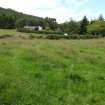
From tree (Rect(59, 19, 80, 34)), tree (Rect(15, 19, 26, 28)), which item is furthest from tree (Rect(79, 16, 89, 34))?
tree (Rect(15, 19, 26, 28))

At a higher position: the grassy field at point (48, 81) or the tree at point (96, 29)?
the grassy field at point (48, 81)

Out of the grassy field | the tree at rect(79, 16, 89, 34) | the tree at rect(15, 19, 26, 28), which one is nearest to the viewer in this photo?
the grassy field

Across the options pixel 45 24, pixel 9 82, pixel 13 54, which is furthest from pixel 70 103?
pixel 45 24

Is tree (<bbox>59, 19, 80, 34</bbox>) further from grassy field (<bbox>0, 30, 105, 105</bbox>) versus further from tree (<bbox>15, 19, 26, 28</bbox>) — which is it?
grassy field (<bbox>0, 30, 105, 105</bbox>)

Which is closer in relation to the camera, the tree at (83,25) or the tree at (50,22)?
the tree at (83,25)

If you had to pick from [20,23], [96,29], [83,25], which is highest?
[83,25]

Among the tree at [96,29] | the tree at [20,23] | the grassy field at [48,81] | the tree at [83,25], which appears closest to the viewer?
the grassy field at [48,81]

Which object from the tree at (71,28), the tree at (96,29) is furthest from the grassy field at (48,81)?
the tree at (71,28)

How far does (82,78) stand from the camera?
12664 millimetres

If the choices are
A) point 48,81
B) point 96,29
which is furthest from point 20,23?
point 48,81

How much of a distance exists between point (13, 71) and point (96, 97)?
4.08 m

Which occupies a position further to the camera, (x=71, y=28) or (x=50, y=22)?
(x=50, y=22)

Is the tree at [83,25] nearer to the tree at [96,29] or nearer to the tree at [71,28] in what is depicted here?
the tree at [96,29]

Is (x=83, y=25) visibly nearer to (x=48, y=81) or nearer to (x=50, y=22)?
(x=50, y=22)
